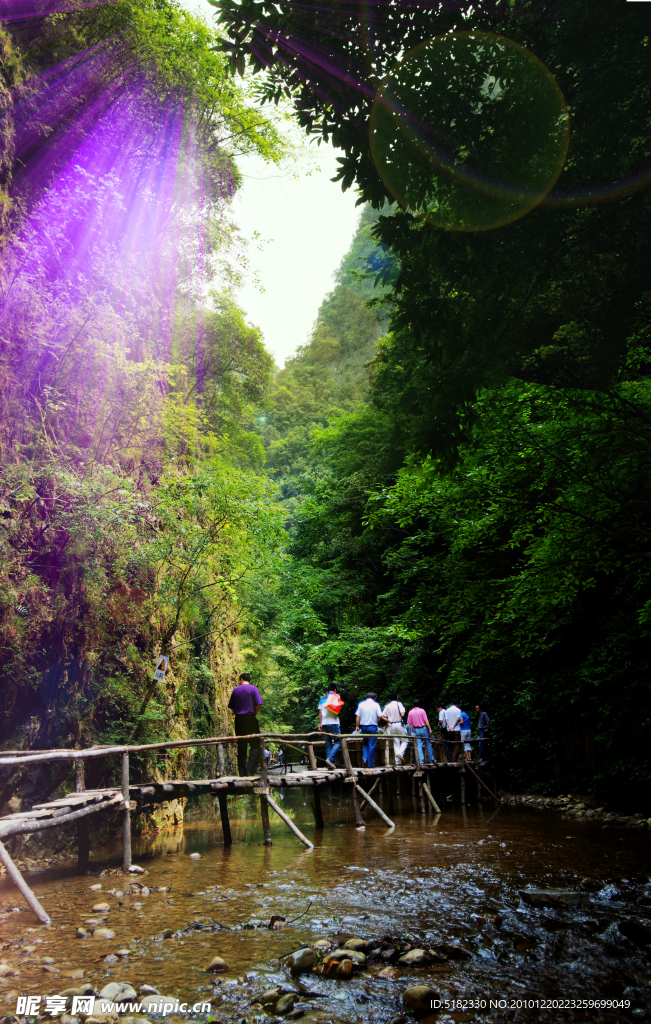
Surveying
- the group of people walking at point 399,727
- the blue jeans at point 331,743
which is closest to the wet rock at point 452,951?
the group of people walking at point 399,727

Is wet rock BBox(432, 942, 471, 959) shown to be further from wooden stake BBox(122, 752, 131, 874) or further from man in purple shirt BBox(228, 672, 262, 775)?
man in purple shirt BBox(228, 672, 262, 775)

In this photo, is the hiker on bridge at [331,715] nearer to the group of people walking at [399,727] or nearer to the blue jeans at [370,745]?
the group of people walking at [399,727]

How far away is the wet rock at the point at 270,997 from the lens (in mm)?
3471

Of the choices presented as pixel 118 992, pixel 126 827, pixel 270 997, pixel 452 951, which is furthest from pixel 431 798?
pixel 118 992

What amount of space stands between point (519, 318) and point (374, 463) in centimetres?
1838

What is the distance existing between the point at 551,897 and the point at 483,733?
10903 millimetres

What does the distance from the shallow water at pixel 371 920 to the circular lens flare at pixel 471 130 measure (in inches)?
200

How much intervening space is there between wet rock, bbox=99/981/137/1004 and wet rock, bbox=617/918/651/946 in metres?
3.42

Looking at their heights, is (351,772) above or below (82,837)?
above

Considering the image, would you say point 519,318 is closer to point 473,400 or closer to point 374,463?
point 473,400

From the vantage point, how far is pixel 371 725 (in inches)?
506

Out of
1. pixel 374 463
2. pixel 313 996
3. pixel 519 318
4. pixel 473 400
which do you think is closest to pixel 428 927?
pixel 313 996

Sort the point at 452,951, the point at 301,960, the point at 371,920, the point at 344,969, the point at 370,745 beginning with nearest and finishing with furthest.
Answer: the point at 344,969
the point at 301,960
the point at 452,951
the point at 371,920
the point at 370,745

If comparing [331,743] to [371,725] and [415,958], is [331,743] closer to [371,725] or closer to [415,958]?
[371,725]
